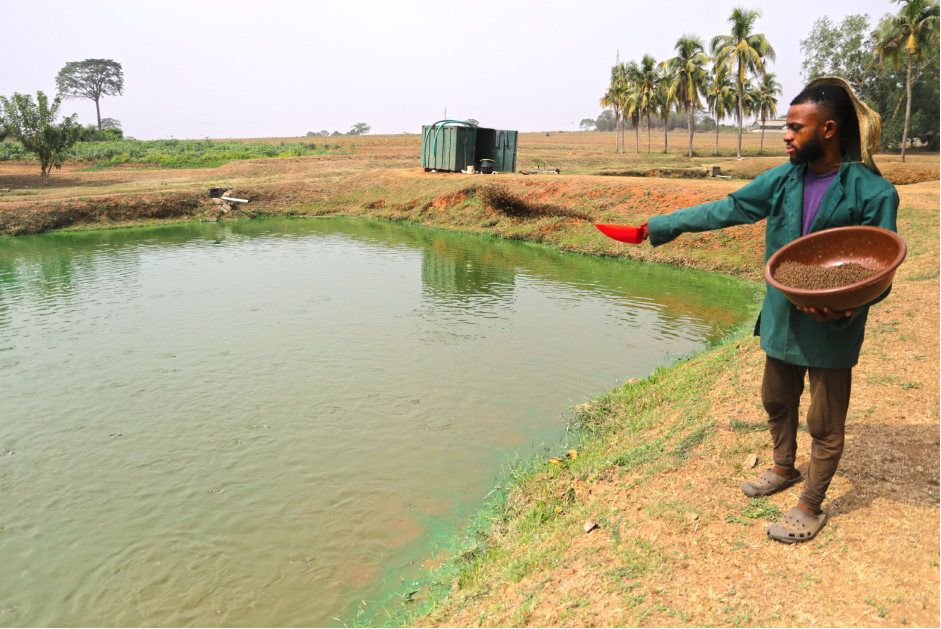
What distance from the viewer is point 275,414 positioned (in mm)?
5582

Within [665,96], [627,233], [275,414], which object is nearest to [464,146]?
[275,414]

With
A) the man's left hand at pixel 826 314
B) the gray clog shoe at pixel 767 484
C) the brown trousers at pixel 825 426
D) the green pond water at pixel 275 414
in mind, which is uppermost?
the man's left hand at pixel 826 314

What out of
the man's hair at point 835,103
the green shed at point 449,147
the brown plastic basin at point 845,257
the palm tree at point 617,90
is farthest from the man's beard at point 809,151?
the palm tree at point 617,90

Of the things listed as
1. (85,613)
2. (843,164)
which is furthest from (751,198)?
(85,613)

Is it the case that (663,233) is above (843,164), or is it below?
below

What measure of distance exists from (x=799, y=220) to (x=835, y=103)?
550mm

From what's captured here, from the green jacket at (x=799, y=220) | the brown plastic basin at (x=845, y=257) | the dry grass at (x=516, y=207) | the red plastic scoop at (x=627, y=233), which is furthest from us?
the dry grass at (x=516, y=207)

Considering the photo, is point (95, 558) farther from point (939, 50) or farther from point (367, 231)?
point (367, 231)

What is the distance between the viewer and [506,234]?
17.4 m

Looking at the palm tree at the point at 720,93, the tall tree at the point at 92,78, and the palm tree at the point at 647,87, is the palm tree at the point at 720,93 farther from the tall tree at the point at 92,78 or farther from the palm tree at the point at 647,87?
the tall tree at the point at 92,78

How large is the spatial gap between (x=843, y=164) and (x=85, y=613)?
4.48 meters

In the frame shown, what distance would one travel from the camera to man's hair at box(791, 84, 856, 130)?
9.02ft

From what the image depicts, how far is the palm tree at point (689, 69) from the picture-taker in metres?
37.5

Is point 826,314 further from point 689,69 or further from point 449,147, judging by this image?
point 689,69
